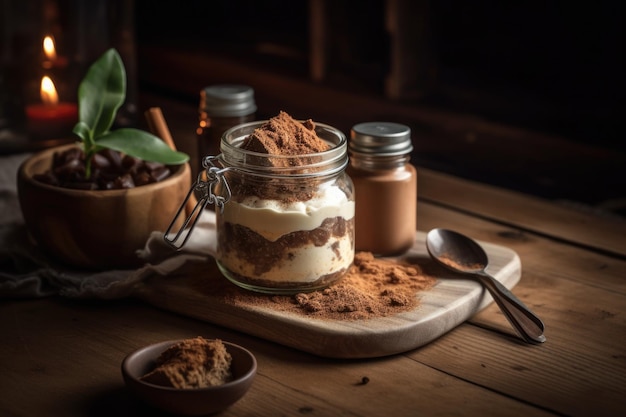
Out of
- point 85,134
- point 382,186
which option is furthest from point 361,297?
point 85,134

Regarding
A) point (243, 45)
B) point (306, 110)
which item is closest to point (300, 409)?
point (306, 110)

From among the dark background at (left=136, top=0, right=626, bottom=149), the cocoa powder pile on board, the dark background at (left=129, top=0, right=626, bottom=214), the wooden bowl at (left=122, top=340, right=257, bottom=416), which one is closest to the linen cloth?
the cocoa powder pile on board

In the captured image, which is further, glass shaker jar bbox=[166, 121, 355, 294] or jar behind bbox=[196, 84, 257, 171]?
jar behind bbox=[196, 84, 257, 171]

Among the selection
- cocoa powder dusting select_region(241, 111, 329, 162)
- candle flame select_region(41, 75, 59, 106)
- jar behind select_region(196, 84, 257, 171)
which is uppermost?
cocoa powder dusting select_region(241, 111, 329, 162)

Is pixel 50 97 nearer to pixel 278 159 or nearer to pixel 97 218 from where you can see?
pixel 97 218

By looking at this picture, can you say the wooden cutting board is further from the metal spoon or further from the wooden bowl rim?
the wooden bowl rim

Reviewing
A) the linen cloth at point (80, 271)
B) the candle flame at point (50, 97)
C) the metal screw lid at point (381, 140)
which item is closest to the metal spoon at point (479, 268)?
the metal screw lid at point (381, 140)

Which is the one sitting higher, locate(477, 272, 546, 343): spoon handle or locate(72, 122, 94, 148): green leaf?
locate(72, 122, 94, 148): green leaf
